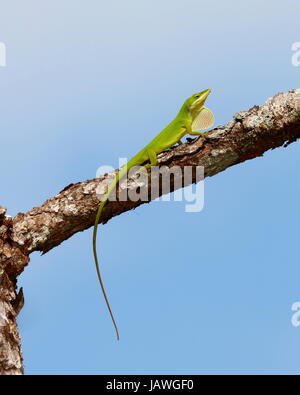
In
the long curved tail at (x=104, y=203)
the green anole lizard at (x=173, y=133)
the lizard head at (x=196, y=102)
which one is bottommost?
the long curved tail at (x=104, y=203)

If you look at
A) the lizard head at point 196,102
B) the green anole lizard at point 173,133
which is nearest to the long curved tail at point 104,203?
the green anole lizard at point 173,133

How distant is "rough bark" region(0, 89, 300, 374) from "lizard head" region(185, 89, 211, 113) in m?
1.75

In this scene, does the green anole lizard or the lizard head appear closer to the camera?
the green anole lizard

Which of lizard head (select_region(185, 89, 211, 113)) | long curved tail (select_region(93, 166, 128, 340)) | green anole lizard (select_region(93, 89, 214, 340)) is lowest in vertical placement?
long curved tail (select_region(93, 166, 128, 340))

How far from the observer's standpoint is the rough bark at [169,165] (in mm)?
5250

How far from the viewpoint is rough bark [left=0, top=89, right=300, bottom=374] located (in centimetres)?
525

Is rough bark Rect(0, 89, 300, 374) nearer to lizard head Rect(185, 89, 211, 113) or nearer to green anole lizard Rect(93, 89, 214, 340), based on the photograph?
green anole lizard Rect(93, 89, 214, 340)

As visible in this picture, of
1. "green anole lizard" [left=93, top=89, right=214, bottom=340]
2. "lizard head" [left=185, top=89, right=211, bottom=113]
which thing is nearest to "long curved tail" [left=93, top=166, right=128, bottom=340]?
"green anole lizard" [left=93, top=89, right=214, bottom=340]

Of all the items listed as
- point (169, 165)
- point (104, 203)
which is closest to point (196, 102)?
point (169, 165)

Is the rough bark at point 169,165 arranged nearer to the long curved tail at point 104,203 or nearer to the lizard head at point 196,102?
the long curved tail at point 104,203

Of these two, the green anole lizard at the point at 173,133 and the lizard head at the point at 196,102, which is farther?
the lizard head at the point at 196,102

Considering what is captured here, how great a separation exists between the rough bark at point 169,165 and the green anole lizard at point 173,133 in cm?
14

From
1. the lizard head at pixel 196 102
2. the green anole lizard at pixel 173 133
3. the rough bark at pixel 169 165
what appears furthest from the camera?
the lizard head at pixel 196 102
